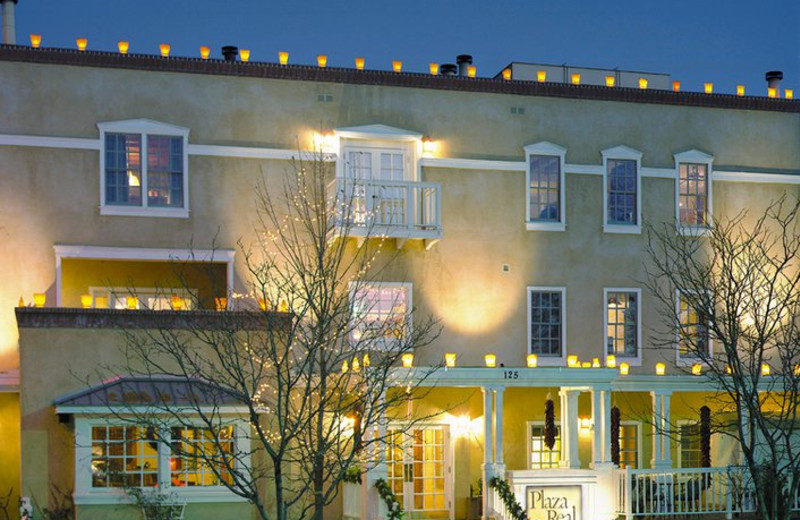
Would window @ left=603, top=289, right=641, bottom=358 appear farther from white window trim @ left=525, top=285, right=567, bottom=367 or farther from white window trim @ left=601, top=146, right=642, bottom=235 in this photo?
white window trim @ left=601, top=146, right=642, bottom=235

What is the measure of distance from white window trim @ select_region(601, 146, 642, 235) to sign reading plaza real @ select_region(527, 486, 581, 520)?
716 cm

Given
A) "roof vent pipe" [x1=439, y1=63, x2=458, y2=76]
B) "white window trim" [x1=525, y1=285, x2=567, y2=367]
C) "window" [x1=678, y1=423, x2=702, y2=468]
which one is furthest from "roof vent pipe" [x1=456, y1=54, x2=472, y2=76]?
"window" [x1=678, y1=423, x2=702, y2=468]

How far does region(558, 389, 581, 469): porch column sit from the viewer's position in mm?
24859

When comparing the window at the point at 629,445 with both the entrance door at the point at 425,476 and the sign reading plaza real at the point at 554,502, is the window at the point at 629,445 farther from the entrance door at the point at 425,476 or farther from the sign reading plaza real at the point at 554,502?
the entrance door at the point at 425,476

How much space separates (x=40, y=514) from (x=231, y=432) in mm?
3923

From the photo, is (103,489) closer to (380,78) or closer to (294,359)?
(294,359)

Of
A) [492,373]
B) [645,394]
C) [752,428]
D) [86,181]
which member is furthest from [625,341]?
[86,181]

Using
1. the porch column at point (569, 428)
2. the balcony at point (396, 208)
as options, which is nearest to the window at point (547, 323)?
the porch column at point (569, 428)

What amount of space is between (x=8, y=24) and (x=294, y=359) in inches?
482

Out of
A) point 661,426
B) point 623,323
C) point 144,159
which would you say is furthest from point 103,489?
point 623,323

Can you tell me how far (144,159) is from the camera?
25.4m

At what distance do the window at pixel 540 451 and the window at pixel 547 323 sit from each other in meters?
1.68

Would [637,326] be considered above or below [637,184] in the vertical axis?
below

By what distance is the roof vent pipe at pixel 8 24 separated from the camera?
25.8 m
